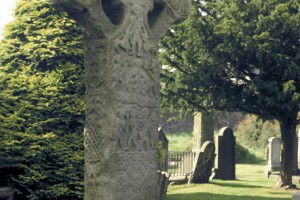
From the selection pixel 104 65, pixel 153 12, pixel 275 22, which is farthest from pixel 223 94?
pixel 104 65

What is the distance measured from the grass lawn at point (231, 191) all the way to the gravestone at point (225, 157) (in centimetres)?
46

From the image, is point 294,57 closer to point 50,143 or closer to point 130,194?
point 50,143

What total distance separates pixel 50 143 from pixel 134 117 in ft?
11.1

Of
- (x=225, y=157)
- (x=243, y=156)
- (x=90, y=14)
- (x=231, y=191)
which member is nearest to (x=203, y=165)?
(x=225, y=157)

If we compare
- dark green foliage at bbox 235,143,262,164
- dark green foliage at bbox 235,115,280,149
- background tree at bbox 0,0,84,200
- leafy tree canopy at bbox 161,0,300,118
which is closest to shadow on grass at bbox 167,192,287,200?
leafy tree canopy at bbox 161,0,300,118

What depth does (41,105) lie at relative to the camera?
30.7ft

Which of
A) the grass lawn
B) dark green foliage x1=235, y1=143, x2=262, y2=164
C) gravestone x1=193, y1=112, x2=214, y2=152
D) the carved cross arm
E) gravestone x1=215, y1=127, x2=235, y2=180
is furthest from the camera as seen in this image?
dark green foliage x1=235, y1=143, x2=262, y2=164

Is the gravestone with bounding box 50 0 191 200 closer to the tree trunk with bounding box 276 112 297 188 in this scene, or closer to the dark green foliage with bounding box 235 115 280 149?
the tree trunk with bounding box 276 112 297 188

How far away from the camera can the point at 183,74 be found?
1543 centimetres

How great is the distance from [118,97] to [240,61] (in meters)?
9.64

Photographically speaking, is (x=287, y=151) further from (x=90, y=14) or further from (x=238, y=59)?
(x=90, y=14)

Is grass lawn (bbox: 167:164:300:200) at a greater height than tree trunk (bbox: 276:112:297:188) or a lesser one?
lesser

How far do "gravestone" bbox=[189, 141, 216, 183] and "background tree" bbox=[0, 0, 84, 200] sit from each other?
28.5ft

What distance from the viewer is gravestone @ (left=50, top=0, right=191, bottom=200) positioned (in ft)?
19.3
